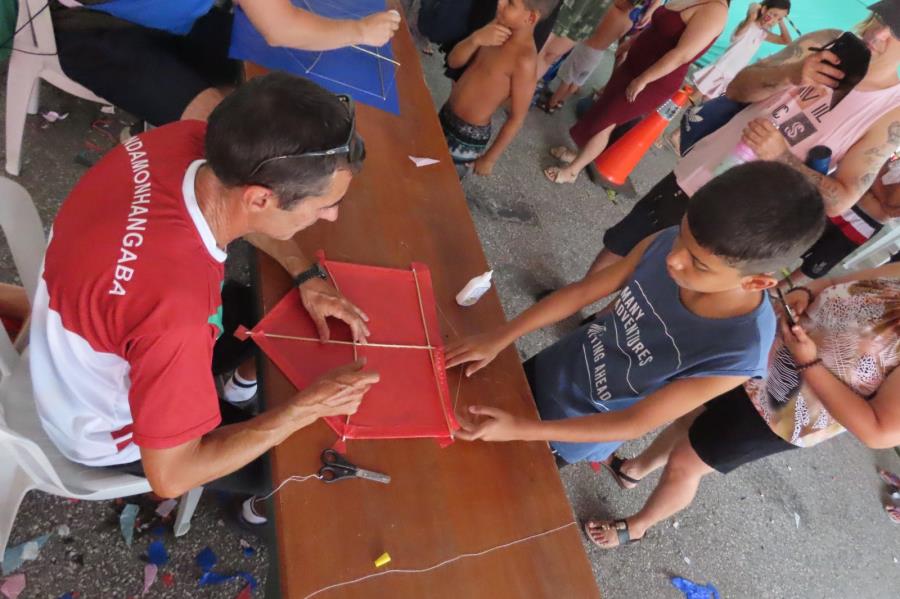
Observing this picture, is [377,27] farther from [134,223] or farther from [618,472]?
[618,472]

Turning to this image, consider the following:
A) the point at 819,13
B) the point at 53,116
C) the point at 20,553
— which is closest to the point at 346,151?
the point at 20,553

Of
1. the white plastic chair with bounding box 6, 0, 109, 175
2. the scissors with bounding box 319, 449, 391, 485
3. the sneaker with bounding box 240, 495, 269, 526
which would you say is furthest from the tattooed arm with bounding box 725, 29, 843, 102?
the white plastic chair with bounding box 6, 0, 109, 175

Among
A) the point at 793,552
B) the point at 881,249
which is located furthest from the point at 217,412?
the point at 881,249

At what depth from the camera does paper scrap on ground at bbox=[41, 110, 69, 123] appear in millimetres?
2615

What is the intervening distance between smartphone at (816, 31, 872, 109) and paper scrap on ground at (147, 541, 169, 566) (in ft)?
8.90

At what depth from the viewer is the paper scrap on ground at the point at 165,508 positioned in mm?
1824

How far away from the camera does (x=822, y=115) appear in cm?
206

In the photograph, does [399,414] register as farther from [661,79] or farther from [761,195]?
[661,79]

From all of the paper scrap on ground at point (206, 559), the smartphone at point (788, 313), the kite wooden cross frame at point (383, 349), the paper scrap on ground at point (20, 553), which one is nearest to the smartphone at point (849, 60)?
the smartphone at point (788, 313)

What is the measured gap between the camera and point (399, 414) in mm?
1272

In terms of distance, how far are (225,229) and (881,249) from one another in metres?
4.87

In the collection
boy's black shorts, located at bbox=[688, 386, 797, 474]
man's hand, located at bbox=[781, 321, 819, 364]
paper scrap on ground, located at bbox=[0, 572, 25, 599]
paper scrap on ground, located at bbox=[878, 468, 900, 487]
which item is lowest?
paper scrap on ground, located at bbox=[878, 468, 900, 487]

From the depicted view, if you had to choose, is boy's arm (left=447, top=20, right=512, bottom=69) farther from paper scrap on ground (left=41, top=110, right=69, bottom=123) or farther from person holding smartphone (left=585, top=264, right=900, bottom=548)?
paper scrap on ground (left=41, top=110, right=69, bottom=123)

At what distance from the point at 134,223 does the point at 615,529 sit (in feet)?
7.23
